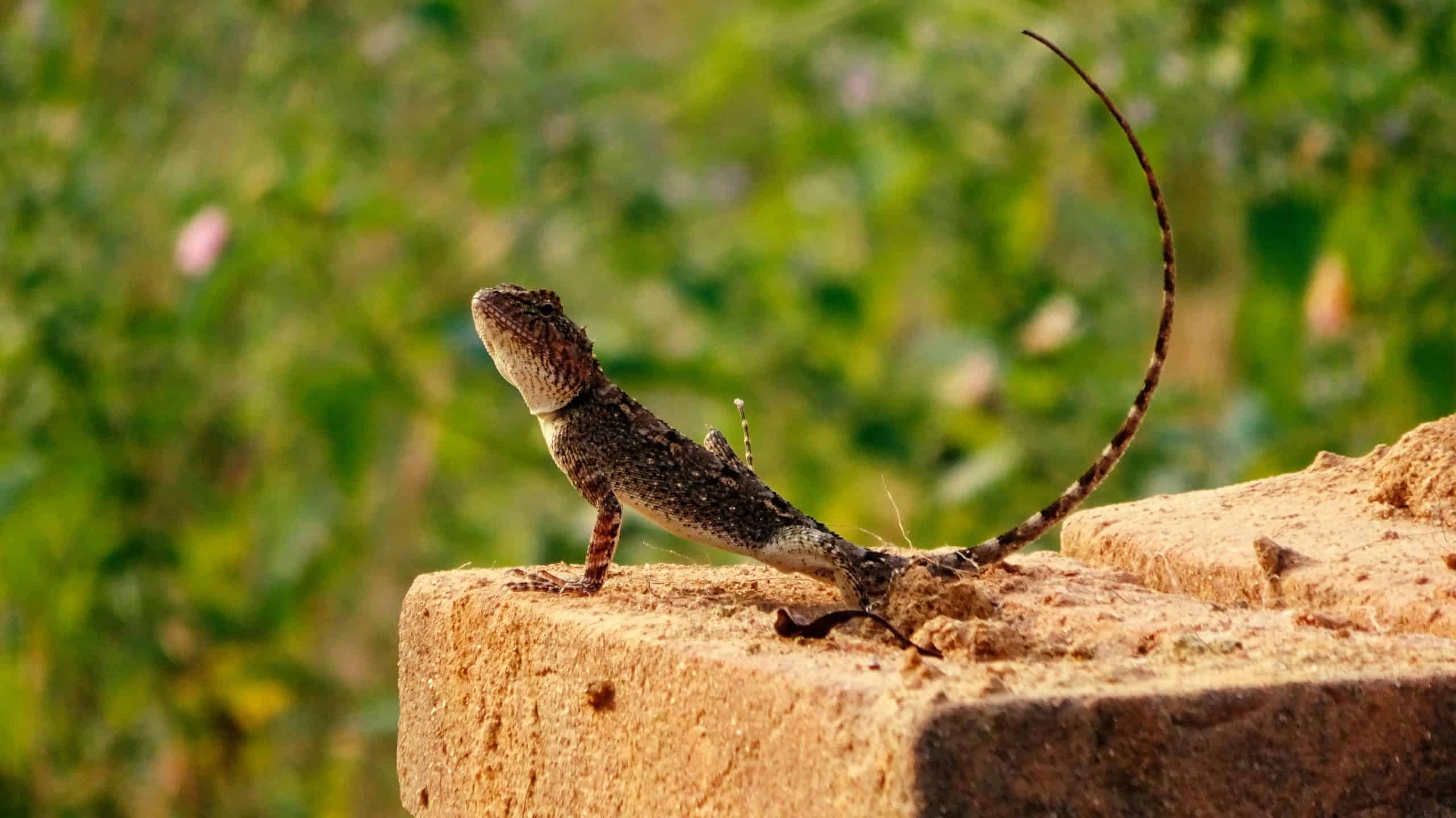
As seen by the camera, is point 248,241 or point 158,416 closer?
point 248,241

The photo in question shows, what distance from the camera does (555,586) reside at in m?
2.37

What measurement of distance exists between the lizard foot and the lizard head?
40 centimetres

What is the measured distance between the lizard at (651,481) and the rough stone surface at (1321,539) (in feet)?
0.69

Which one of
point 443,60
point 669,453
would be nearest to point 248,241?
point 443,60

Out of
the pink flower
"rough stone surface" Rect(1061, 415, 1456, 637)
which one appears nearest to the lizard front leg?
"rough stone surface" Rect(1061, 415, 1456, 637)

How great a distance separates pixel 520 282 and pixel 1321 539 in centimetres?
489

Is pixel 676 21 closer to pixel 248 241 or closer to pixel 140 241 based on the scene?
pixel 140 241

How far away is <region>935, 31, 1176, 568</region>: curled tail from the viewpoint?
2.18 m

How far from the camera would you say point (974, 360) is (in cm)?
573

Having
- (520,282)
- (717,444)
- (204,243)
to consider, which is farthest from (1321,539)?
(520,282)

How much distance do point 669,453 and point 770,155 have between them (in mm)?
5958

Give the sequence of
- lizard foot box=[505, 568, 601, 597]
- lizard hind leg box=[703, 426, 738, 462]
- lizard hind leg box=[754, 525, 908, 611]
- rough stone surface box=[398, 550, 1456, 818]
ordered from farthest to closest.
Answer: lizard hind leg box=[703, 426, 738, 462]
lizard hind leg box=[754, 525, 908, 611]
lizard foot box=[505, 568, 601, 597]
rough stone surface box=[398, 550, 1456, 818]

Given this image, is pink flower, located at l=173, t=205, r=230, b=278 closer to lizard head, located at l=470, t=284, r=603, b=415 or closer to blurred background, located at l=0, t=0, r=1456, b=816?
blurred background, located at l=0, t=0, r=1456, b=816

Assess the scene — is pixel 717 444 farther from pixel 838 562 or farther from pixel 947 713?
pixel 947 713
